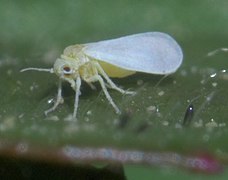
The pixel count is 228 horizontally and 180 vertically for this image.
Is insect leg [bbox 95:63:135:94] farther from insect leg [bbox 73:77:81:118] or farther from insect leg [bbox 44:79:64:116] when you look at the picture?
insect leg [bbox 44:79:64:116]

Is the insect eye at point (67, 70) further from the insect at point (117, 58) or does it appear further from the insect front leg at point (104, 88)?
the insect front leg at point (104, 88)

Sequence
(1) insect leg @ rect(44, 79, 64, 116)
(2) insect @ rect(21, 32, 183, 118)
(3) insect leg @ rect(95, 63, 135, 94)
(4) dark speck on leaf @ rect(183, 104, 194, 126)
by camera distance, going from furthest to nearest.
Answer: (2) insect @ rect(21, 32, 183, 118)
(3) insect leg @ rect(95, 63, 135, 94)
(1) insect leg @ rect(44, 79, 64, 116)
(4) dark speck on leaf @ rect(183, 104, 194, 126)

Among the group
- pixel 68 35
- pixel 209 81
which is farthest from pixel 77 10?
pixel 209 81

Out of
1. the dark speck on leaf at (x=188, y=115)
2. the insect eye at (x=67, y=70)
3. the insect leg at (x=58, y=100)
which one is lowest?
the dark speck on leaf at (x=188, y=115)

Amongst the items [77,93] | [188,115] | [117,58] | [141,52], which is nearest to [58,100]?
[77,93]

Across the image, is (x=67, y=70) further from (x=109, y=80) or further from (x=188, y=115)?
(x=188, y=115)

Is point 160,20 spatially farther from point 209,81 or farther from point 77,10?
point 209,81

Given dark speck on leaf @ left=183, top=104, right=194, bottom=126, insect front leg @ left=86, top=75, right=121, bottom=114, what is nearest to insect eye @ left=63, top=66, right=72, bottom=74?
insect front leg @ left=86, top=75, right=121, bottom=114

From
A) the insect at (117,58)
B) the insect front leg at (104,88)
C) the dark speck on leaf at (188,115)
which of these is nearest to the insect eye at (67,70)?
the insect at (117,58)
